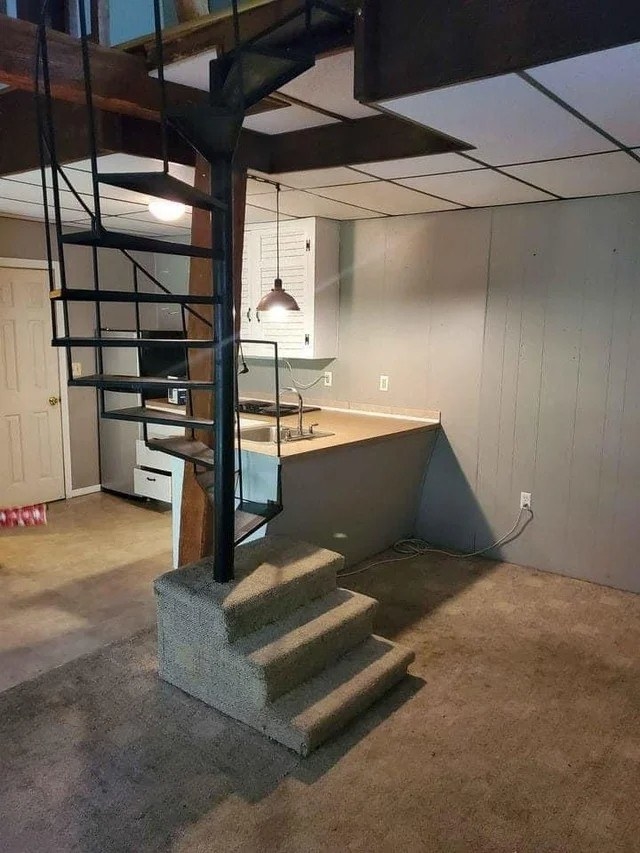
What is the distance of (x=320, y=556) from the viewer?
2842mm

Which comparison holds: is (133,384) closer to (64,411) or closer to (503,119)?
(503,119)

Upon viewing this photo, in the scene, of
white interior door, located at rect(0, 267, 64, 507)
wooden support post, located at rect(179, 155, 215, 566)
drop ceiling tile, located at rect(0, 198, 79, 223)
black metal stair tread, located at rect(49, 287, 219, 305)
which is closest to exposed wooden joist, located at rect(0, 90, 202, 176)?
wooden support post, located at rect(179, 155, 215, 566)

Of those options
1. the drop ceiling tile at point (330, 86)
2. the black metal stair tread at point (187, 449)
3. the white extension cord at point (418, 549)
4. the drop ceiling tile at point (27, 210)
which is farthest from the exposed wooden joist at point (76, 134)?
the white extension cord at point (418, 549)

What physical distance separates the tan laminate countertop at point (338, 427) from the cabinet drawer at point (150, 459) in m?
0.37

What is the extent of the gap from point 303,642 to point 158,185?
173 cm

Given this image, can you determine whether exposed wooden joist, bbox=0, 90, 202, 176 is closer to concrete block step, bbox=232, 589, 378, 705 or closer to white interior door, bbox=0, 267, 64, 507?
white interior door, bbox=0, 267, 64, 507

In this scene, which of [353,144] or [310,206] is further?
[310,206]

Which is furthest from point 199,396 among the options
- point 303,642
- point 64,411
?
point 64,411

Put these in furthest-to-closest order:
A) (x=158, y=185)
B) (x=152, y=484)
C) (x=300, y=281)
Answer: (x=152, y=484)
(x=300, y=281)
(x=158, y=185)

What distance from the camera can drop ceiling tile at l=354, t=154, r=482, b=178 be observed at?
271 cm

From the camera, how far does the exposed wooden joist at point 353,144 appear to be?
8.49 ft

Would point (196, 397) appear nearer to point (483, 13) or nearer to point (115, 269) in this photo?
point (483, 13)

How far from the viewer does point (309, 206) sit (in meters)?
3.97

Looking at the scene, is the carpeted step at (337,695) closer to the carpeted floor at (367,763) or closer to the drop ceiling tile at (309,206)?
the carpeted floor at (367,763)
